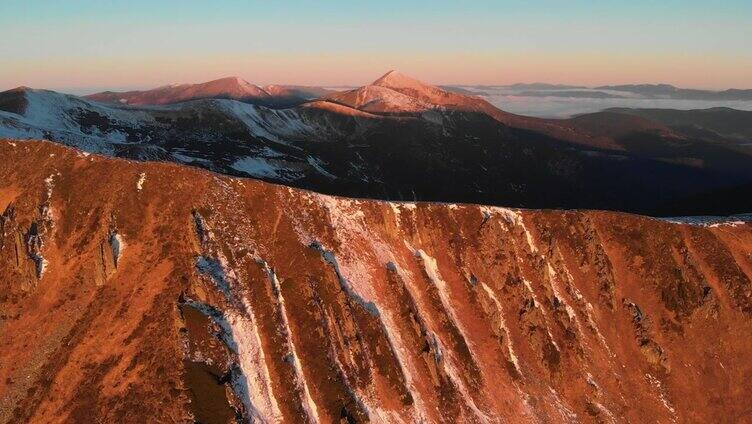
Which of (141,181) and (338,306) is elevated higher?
(141,181)

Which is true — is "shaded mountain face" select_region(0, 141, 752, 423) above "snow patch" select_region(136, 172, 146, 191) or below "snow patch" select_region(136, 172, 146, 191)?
below

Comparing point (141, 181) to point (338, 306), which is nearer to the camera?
point (338, 306)

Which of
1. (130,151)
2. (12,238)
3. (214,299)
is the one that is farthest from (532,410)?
(130,151)

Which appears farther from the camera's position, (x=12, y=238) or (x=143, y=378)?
(x=12, y=238)

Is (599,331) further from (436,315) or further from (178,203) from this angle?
(178,203)

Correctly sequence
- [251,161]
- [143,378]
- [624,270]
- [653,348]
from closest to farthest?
[143,378] < [653,348] < [624,270] < [251,161]

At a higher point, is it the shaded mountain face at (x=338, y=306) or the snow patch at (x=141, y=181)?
the snow patch at (x=141, y=181)

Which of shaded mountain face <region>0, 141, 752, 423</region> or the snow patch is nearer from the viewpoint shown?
shaded mountain face <region>0, 141, 752, 423</region>

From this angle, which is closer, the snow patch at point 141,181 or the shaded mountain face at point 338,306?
the shaded mountain face at point 338,306
